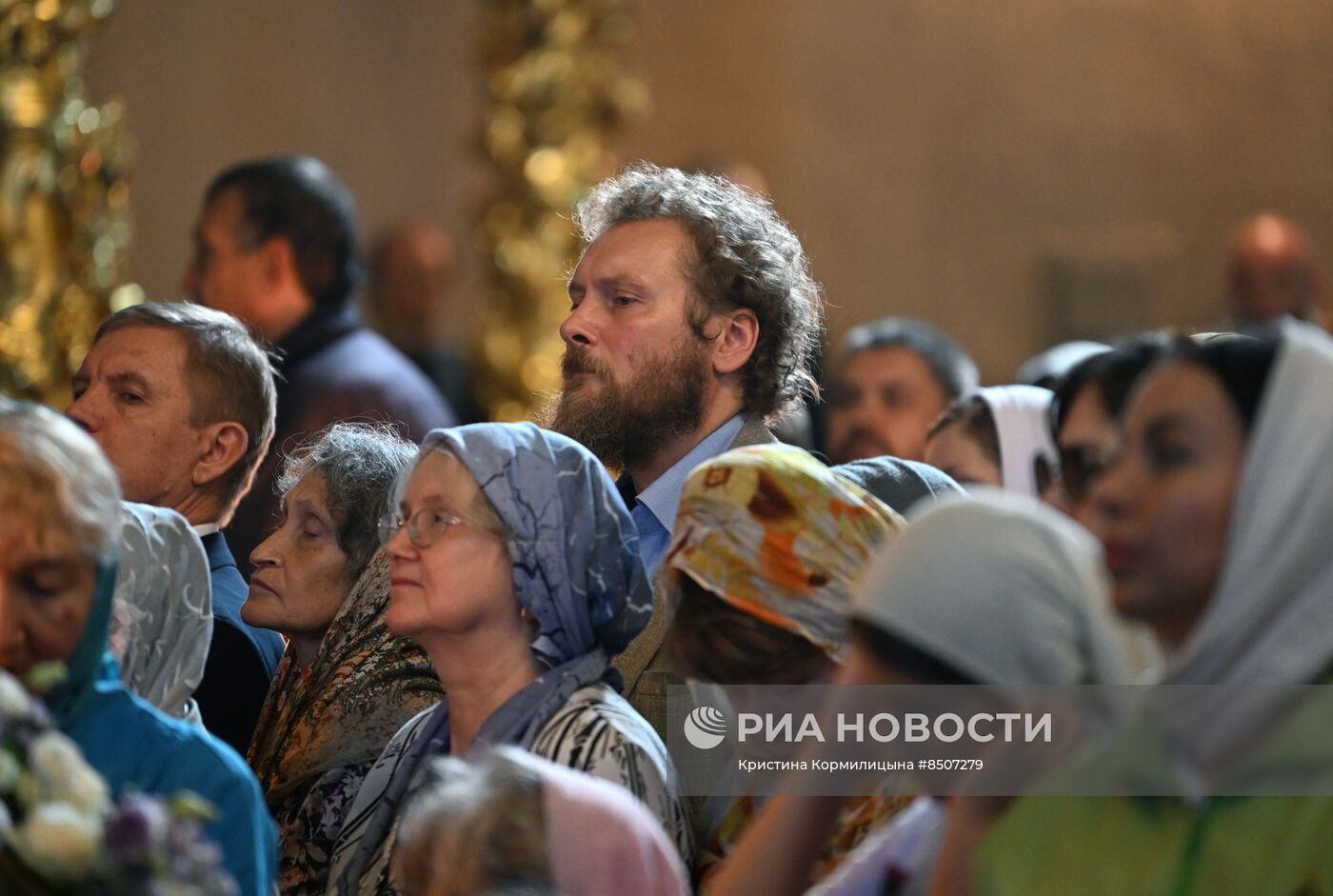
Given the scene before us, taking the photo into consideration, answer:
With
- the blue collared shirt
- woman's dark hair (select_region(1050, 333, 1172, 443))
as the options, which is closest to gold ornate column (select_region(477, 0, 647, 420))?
the blue collared shirt

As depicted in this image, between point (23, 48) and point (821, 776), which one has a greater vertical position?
point (23, 48)

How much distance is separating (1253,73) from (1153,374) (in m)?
6.94

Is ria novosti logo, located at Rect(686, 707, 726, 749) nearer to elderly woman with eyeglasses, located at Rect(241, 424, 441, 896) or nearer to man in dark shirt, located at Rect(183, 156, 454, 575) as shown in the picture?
elderly woman with eyeglasses, located at Rect(241, 424, 441, 896)

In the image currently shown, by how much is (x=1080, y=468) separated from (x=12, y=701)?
137cm

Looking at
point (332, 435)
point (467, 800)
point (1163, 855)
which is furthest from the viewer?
point (332, 435)

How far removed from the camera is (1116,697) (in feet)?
6.98

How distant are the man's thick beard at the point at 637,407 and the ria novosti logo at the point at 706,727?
959 mm

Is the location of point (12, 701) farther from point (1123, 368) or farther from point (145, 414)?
point (145, 414)

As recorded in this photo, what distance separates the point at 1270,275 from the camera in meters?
7.91

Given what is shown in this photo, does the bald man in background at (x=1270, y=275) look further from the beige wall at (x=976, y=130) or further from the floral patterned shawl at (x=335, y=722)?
the floral patterned shawl at (x=335, y=722)

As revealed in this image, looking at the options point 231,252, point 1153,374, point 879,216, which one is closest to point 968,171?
point 879,216

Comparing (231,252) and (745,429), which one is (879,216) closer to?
(231,252)

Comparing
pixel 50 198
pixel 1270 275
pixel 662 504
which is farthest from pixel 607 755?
pixel 1270 275

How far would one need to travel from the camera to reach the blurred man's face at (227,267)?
19.4 ft
